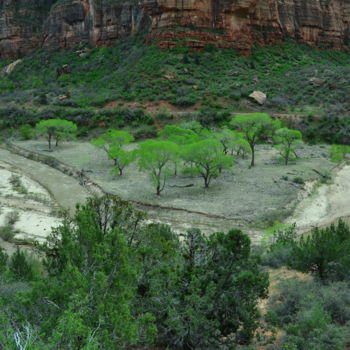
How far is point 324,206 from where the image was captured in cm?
2694

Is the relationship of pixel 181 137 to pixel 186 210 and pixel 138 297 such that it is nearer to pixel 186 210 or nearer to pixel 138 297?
pixel 186 210

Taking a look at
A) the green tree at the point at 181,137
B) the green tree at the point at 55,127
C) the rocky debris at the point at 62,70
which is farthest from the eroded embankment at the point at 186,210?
the rocky debris at the point at 62,70

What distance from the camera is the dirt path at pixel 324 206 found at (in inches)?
941

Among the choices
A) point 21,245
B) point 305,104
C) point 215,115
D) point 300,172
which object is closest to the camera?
point 21,245

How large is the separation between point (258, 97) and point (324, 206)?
107ft

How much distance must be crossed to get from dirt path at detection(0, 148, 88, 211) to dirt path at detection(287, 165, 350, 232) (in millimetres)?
15810

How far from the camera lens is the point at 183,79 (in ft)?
199

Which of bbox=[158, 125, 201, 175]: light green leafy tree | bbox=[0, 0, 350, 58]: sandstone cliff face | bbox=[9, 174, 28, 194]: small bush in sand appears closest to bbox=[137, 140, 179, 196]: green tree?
bbox=[158, 125, 201, 175]: light green leafy tree

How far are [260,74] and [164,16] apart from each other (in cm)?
2044

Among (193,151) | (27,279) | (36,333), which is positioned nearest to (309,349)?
(36,333)

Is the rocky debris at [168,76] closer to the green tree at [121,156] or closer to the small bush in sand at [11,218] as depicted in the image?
the green tree at [121,156]

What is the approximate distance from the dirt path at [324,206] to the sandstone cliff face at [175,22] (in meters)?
43.9

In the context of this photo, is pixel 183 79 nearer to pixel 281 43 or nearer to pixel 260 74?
pixel 260 74

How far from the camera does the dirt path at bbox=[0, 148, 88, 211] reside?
1127 inches
